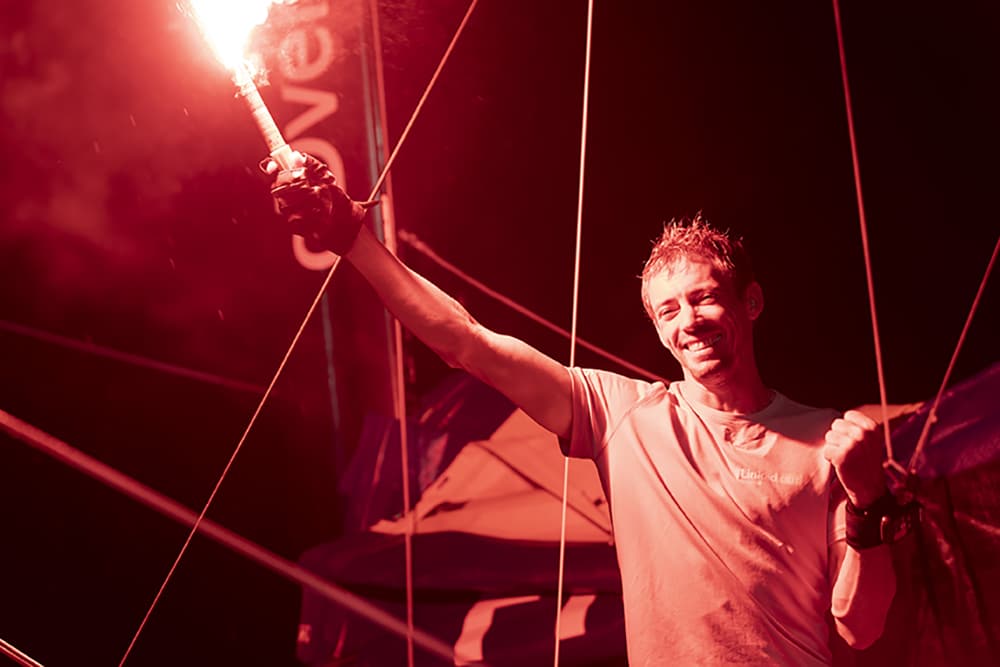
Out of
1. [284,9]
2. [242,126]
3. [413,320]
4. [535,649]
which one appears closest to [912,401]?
[535,649]

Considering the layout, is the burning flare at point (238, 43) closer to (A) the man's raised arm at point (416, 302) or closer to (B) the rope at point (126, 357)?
(A) the man's raised arm at point (416, 302)

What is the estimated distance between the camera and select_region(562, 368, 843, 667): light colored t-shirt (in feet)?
4.96

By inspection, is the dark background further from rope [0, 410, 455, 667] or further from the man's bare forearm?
the man's bare forearm

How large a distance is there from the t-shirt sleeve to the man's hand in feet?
1.21

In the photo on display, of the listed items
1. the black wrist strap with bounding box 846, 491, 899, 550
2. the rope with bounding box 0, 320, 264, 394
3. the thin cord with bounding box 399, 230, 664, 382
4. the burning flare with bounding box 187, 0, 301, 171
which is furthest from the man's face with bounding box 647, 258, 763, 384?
the rope with bounding box 0, 320, 264, 394

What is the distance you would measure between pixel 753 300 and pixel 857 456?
44 cm

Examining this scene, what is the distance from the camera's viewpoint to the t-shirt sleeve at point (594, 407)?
1665 millimetres

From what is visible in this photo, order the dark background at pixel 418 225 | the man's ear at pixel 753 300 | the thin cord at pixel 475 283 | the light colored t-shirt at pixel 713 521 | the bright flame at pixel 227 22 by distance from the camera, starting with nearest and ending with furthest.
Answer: the light colored t-shirt at pixel 713 521 < the bright flame at pixel 227 22 < the man's ear at pixel 753 300 < the dark background at pixel 418 225 < the thin cord at pixel 475 283

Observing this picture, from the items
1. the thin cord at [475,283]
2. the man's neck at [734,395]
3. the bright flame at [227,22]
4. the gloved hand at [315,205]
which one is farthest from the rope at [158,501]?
the thin cord at [475,283]

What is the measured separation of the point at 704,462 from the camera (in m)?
1.64

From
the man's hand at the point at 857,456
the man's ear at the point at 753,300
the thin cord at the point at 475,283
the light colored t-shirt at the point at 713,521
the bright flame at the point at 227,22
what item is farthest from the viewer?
the thin cord at the point at 475,283

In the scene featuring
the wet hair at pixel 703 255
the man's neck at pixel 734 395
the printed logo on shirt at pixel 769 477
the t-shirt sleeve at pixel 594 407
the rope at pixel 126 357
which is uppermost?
the rope at pixel 126 357

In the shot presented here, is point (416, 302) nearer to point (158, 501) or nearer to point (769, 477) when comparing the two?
point (769, 477)

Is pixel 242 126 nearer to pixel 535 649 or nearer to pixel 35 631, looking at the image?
pixel 35 631
